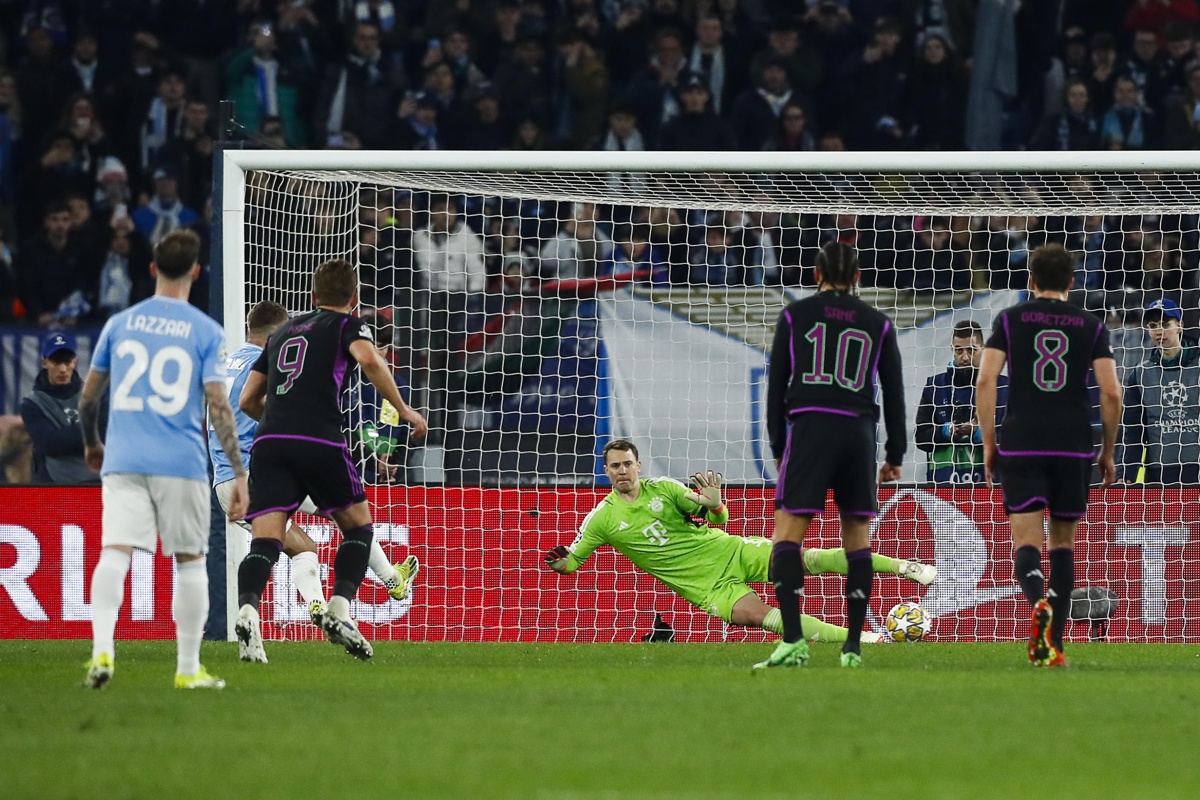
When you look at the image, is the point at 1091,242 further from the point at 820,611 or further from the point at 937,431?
the point at 820,611

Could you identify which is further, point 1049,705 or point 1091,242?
point 1091,242

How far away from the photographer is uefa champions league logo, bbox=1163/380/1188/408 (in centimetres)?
1155

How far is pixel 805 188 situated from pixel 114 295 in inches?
264

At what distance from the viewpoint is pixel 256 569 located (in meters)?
8.34

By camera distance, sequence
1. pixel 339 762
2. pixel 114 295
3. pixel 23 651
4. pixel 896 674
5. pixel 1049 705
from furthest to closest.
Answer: pixel 114 295, pixel 23 651, pixel 896 674, pixel 1049 705, pixel 339 762

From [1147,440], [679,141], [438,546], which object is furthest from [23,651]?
[679,141]

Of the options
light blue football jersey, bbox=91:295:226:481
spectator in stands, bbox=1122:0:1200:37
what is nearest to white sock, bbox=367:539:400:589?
light blue football jersey, bbox=91:295:226:481

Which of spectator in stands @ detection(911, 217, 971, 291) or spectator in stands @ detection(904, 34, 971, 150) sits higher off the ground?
spectator in stands @ detection(904, 34, 971, 150)

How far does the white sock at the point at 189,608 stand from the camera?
689 centimetres

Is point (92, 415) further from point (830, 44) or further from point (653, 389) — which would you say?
point (830, 44)

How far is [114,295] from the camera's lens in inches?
610

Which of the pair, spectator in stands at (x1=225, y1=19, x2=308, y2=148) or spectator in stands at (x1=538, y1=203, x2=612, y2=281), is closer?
spectator in stands at (x1=538, y1=203, x2=612, y2=281)

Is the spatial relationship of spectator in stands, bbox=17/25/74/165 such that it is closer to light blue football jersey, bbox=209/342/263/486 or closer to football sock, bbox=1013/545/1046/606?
light blue football jersey, bbox=209/342/263/486

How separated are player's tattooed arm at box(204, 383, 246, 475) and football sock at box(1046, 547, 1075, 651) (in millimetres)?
3685
